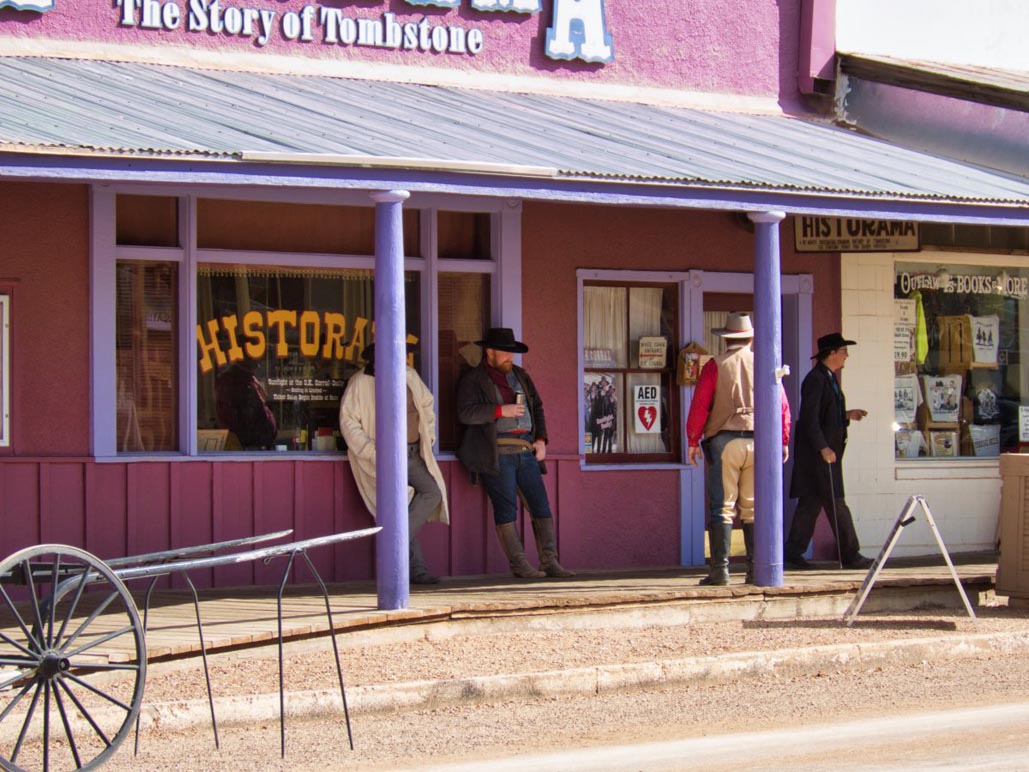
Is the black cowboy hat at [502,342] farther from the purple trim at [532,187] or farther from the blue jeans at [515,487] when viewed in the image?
the purple trim at [532,187]

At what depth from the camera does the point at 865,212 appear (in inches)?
433

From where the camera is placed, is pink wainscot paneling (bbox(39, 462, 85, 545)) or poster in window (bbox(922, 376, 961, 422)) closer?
pink wainscot paneling (bbox(39, 462, 85, 545))

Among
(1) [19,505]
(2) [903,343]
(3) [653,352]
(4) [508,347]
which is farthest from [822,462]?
(1) [19,505]

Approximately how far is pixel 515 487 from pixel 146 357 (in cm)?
271

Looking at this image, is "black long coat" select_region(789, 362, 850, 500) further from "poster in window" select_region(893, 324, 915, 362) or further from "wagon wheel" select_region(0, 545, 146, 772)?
"wagon wheel" select_region(0, 545, 146, 772)

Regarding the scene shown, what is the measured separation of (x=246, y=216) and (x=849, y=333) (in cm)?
506

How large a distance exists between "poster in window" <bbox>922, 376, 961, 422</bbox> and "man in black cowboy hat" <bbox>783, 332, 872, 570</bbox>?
5.07 ft

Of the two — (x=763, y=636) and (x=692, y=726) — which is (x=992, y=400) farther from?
(x=692, y=726)

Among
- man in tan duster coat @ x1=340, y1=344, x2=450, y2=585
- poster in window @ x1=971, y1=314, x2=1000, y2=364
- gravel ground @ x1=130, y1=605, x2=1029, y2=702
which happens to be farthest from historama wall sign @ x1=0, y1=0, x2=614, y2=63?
gravel ground @ x1=130, y1=605, x2=1029, y2=702

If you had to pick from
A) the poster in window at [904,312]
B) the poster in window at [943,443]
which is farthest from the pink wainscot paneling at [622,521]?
the poster in window at [943,443]

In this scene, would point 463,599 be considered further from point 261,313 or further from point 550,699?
point 261,313

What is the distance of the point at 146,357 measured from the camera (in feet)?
37.0

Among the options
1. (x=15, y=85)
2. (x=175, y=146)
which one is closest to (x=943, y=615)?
(x=175, y=146)

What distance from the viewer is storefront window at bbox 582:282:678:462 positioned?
12789mm
